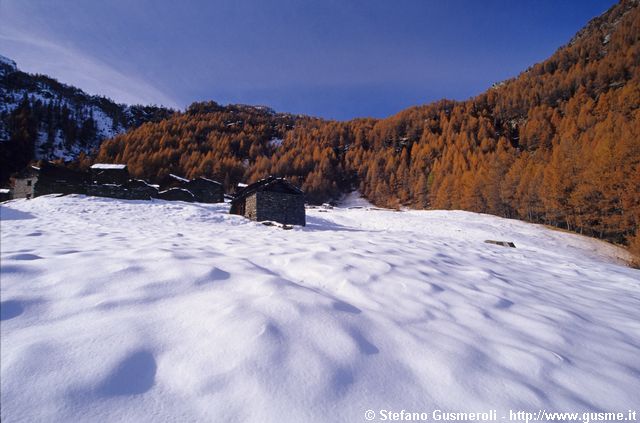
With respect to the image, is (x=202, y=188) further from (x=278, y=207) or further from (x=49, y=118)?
(x=49, y=118)

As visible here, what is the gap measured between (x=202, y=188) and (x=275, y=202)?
63.5 ft

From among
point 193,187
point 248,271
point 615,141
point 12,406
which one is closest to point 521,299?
point 248,271

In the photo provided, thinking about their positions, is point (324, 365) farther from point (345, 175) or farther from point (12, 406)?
point (345, 175)

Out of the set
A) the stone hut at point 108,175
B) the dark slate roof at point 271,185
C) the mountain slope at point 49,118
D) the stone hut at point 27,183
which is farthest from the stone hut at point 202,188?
the mountain slope at point 49,118

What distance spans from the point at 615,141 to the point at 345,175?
196ft

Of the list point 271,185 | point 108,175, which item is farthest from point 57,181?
point 271,185

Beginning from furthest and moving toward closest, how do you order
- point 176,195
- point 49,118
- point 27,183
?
point 49,118, point 176,195, point 27,183

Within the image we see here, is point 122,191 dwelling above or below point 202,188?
below

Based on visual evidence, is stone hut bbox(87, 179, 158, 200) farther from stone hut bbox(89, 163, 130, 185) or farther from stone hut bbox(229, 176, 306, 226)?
stone hut bbox(229, 176, 306, 226)

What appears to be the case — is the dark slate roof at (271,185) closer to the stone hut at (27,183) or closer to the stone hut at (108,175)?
the stone hut at (108,175)

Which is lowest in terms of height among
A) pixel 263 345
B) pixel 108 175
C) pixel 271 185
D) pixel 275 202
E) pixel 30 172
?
pixel 275 202

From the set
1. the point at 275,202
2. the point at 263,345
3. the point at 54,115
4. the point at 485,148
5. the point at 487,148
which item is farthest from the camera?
the point at 54,115

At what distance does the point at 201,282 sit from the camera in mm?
2494

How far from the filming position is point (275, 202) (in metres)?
19.5
